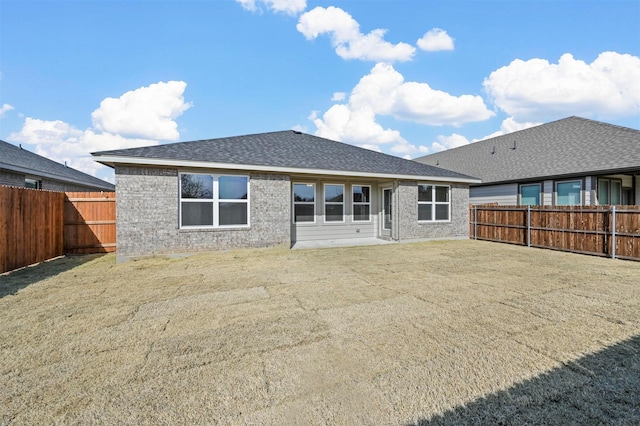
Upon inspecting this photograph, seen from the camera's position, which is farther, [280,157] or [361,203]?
[361,203]

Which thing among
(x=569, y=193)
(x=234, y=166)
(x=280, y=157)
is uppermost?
(x=280, y=157)

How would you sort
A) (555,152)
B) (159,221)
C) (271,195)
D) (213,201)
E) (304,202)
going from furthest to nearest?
(555,152)
(304,202)
(271,195)
(213,201)
(159,221)

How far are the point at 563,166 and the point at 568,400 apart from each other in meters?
15.8

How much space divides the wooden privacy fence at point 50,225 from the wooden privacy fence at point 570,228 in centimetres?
1524

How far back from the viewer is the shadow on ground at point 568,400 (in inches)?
82.7

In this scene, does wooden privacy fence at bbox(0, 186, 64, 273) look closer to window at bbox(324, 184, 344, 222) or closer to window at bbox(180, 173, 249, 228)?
window at bbox(180, 173, 249, 228)

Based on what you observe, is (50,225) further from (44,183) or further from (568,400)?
(568,400)

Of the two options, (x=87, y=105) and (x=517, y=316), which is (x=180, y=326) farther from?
(x=87, y=105)

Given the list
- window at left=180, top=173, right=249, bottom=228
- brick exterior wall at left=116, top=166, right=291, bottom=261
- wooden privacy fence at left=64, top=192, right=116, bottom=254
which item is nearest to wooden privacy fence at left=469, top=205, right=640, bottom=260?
brick exterior wall at left=116, top=166, right=291, bottom=261

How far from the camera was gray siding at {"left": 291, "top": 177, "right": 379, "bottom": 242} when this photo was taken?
475 inches

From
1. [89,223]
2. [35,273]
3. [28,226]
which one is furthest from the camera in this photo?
[89,223]

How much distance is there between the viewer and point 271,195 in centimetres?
1034

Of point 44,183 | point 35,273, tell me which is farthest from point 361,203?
point 44,183

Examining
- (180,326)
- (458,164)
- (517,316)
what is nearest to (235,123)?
(458,164)
